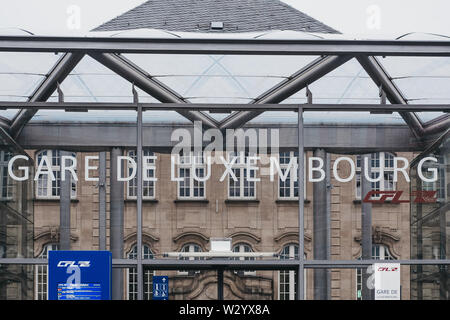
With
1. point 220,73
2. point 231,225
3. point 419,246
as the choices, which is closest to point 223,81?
point 220,73

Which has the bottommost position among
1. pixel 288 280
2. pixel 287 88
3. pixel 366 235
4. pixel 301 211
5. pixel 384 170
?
pixel 288 280

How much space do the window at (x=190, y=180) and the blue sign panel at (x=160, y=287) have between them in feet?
4.14

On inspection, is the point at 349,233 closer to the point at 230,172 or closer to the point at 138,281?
the point at 230,172

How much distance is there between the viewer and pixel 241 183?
18.2 meters

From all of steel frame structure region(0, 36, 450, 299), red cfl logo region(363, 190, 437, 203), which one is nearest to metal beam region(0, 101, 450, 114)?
steel frame structure region(0, 36, 450, 299)

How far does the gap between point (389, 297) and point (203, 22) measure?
199 inches

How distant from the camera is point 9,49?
57.5 ft

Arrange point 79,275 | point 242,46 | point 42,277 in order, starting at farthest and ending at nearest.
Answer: point 42,277
point 79,275
point 242,46

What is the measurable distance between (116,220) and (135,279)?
93cm

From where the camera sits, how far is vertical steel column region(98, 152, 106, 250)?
18062mm

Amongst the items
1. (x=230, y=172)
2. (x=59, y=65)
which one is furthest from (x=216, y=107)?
(x=59, y=65)

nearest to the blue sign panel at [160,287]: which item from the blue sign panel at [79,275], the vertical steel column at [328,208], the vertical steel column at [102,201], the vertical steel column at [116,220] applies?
the vertical steel column at [116,220]

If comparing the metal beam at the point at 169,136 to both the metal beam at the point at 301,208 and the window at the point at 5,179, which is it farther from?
the window at the point at 5,179

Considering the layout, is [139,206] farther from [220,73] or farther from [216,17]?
[216,17]
